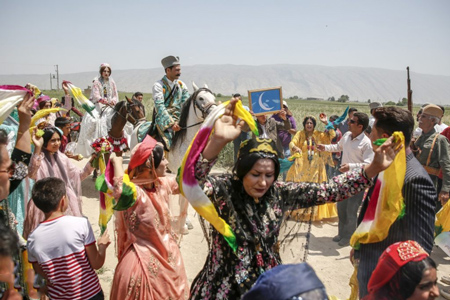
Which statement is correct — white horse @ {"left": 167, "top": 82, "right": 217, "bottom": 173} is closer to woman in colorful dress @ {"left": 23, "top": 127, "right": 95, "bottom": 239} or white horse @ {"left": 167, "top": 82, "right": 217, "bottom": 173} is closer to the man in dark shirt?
woman in colorful dress @ {"left": 23, "top": 127, "right": 95, "bottom": 239}

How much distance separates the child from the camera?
266cm

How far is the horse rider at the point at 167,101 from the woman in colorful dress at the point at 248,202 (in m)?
3.96

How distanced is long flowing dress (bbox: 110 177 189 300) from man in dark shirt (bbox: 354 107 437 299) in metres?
1.54

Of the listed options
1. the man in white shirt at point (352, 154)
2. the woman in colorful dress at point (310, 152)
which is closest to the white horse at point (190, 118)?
the man in white shirt at point (352, 154)

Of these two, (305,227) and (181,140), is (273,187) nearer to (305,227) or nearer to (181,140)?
(305,227)

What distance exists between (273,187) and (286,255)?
1.77ft

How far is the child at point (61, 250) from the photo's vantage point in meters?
2.66

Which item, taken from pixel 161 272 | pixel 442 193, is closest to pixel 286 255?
pixel 161 272

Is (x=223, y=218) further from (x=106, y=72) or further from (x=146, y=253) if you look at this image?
(x=106, y=72)

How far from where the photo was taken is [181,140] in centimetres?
632

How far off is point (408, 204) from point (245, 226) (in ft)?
3.79

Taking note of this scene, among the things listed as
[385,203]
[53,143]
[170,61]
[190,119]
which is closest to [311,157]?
[190,119]

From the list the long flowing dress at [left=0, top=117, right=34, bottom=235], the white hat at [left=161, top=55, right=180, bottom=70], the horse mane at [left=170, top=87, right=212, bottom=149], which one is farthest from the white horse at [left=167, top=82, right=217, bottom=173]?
the long flowing dress at [left=0, top=117, right=34, bottom=235]

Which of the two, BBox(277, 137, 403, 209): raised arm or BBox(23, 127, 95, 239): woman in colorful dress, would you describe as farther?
BBox(23, 127, 95, 239): woman in colorful dress
